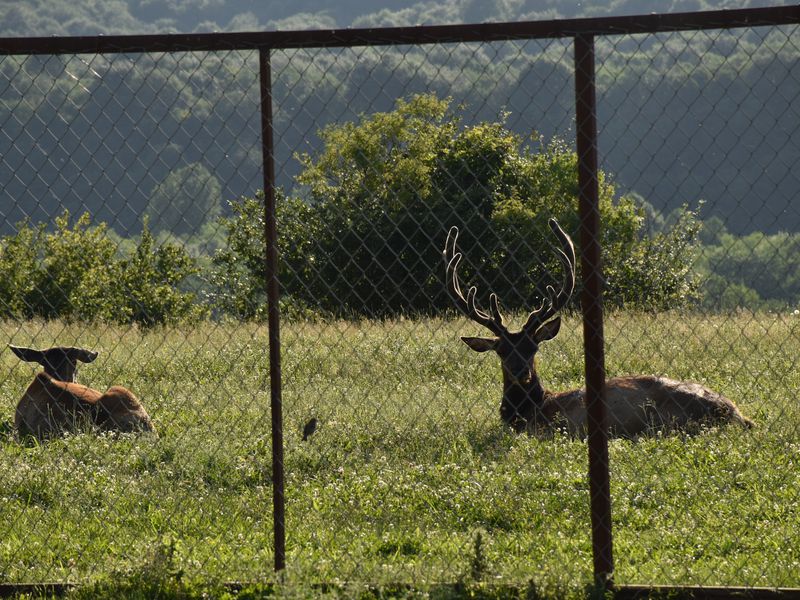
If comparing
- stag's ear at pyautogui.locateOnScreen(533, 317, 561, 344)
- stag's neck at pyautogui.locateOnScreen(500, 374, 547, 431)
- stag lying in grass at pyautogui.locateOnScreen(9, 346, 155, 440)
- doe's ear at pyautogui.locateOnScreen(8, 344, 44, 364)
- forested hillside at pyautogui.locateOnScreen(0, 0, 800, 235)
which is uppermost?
forested hillside at pyautogui.locateOnScreen(0, 0, 800, 235)

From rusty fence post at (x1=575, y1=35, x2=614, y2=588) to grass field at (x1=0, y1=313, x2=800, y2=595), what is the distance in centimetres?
26

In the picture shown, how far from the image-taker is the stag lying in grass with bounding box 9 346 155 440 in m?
8.09

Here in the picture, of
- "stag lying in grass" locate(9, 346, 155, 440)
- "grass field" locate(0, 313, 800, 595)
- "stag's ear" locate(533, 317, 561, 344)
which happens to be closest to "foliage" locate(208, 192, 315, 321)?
"grass field" locate(0, 313, 800, 595)

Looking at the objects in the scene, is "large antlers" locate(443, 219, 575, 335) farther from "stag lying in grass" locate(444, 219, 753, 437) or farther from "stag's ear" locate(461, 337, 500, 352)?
"stag's ear" locate(461, 337, 500, 352)

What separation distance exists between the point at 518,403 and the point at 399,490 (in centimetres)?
227

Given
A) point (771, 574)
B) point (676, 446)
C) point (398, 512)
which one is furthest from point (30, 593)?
point (676, 446)

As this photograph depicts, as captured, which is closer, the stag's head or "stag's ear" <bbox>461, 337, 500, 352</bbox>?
the stag's head

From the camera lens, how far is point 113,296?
31203 mm

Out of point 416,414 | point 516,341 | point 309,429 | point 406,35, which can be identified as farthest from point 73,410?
point 406,35

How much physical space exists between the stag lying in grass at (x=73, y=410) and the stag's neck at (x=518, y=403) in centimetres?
282

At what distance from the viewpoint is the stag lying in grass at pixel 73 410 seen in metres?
8.09

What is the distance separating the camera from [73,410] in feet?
26.9

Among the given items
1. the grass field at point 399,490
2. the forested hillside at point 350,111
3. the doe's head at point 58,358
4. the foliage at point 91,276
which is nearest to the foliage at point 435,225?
the forested hillside at point 350,111

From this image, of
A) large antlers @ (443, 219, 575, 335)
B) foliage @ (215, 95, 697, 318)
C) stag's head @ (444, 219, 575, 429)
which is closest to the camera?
large antlers @ (443, 219, 575, 335)
